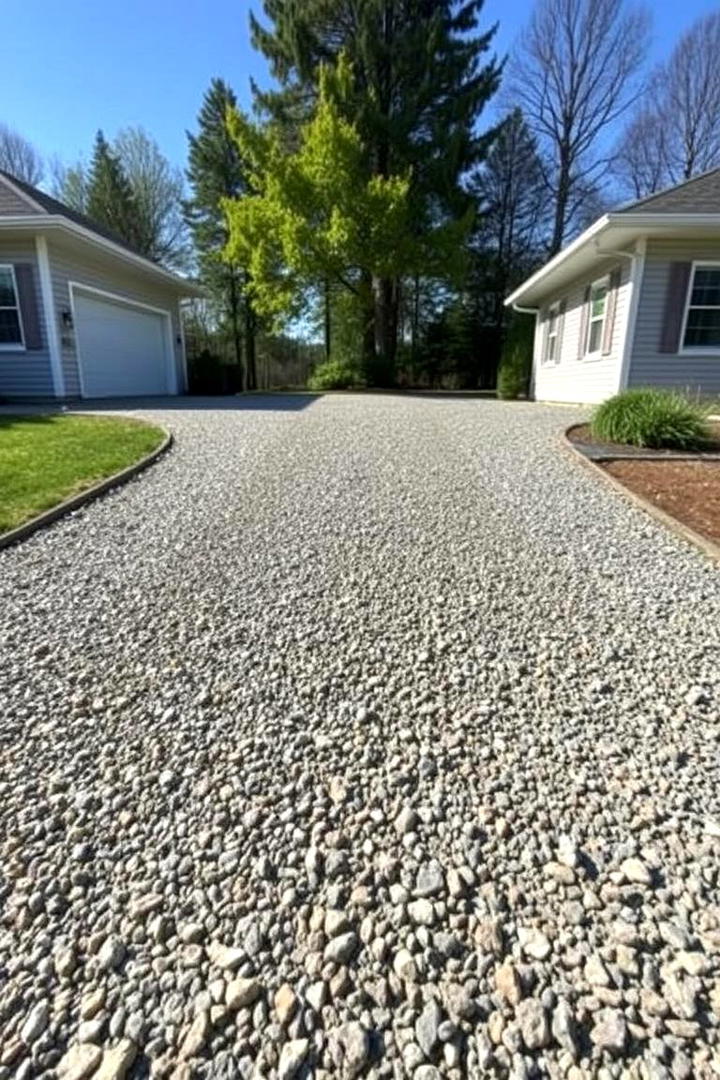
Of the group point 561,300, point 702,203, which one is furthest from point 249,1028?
point 561,300

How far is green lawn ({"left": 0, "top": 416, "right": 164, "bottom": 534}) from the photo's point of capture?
164 inches

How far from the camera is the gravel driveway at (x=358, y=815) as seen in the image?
3.40 ft

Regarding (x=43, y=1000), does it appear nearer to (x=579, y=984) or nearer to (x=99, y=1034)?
(x=99, y=1034)

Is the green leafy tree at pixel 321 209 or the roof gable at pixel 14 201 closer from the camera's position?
the roof gable at pixel 14 201

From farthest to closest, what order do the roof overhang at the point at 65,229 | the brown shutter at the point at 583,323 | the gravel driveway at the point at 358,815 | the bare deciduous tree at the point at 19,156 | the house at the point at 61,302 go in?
the bare deciduous tree at the point at 19,156, the brown shutter at the point at 583,323, the house at the point at 61,302, the roof overhang at the point at 65,229, the gravel driveway at the point at 358,815

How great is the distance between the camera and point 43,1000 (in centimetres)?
107

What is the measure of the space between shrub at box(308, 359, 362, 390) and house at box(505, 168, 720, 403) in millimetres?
8695

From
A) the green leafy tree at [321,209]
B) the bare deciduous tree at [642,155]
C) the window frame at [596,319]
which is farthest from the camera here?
the bare deciduous tree at [642,155]

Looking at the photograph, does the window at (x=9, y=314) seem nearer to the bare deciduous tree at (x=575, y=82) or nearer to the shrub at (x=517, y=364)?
the shrub at (x=517, y=364)

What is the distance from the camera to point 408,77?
17.1 meters

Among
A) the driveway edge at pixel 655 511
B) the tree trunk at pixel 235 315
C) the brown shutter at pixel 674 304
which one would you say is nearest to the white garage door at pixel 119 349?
the tree trunk at pixel 235 315

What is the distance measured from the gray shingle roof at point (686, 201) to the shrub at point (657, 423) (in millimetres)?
3750

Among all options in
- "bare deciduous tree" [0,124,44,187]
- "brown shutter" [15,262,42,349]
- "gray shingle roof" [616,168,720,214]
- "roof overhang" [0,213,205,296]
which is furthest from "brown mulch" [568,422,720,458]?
"bare deciduous tree" [0,124,44,187]

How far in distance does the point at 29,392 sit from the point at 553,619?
11.1 m
